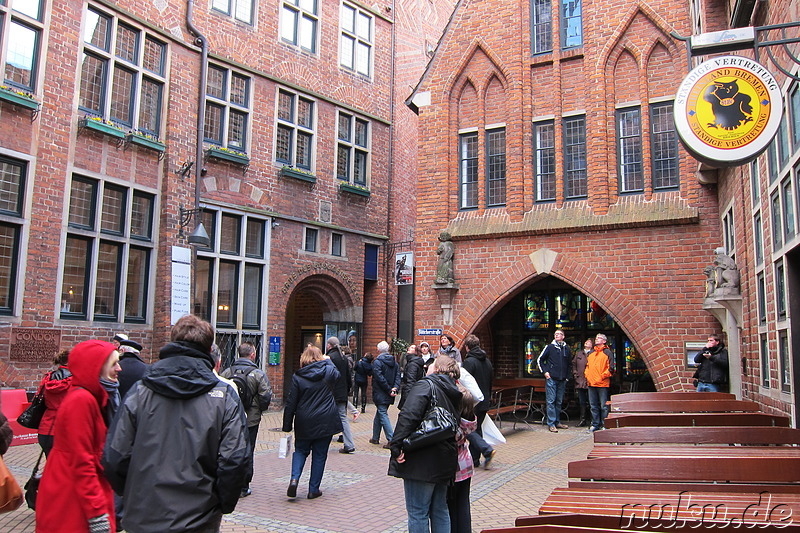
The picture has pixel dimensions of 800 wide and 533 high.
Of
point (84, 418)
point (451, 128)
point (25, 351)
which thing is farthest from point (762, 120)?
point (25, 351)

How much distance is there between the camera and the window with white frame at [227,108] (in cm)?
1606

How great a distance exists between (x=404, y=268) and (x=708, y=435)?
14.2m

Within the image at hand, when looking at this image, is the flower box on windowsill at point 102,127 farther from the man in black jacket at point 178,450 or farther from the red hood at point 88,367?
the man in black jacket at point 178,450

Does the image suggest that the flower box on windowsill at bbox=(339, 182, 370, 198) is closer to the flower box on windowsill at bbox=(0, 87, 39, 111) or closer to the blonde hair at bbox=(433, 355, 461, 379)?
the flower box on windowsill at bbox=(0, 87, 39, 111)

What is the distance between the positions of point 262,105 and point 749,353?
12902 millimetres

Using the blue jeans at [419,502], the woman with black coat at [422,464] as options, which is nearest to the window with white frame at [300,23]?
the woman with black coat at [422,464]

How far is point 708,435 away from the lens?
472 cm

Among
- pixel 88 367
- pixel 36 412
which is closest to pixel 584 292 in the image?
pixel 36 412

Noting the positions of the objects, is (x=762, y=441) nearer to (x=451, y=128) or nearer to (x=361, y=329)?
(x=451, y=128)

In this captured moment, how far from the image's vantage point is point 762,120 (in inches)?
201

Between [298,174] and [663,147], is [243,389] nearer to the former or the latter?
[663,147]

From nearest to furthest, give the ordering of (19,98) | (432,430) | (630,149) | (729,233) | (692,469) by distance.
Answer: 1. (692,469)
2. (432,430)
3. (729,233)
4. (19,98)
5. (630,149)

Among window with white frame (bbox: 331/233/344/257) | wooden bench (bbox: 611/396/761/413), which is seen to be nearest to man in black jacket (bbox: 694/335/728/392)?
wooden bench (bbox: 611/396/761/413)

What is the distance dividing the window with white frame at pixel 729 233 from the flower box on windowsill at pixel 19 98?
12.2m
